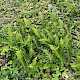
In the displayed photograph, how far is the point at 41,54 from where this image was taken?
4.10m

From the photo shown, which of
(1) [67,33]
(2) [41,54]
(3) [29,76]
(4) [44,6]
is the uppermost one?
(4) [44,6]

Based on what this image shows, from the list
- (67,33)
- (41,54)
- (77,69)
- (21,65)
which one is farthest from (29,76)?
(67,33)

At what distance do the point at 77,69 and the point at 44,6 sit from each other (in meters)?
2.23

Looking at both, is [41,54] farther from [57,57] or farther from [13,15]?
[13,15]

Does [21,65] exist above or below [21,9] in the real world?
below

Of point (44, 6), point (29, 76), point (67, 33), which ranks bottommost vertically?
point (29, 76)

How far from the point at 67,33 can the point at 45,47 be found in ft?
1.78

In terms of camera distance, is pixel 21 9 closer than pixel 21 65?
No

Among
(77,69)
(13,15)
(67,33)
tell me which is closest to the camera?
(77,69)

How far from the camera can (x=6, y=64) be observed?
13.2 ft

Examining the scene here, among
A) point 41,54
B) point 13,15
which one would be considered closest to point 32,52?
point 41,54

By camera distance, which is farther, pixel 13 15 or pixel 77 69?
pixel 13 15

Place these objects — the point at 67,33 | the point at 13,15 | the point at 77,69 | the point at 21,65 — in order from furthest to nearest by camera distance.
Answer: the point at 13,15 < the point at 67,33 < the point at 21,65 < the point at 77,69

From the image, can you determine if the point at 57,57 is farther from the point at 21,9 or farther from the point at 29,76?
the point at 21,9
